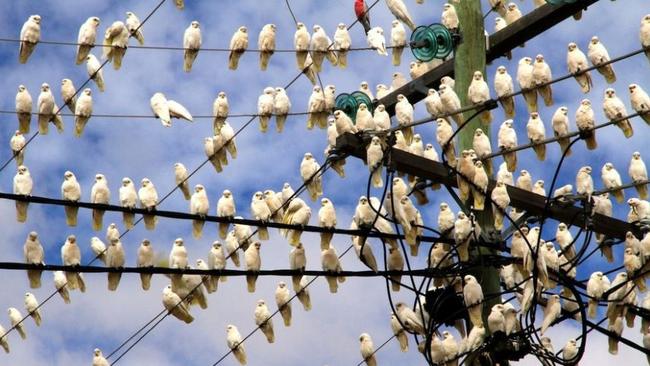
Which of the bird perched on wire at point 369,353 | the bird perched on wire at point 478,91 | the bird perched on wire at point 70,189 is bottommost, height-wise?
the bird perched on wire at point 369,353

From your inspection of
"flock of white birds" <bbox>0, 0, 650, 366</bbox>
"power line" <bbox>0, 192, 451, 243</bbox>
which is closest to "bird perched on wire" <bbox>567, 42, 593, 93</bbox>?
"flock of white birds" <bbox>0, 0, 650, 366</bbox>

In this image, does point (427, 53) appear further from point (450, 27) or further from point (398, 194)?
point (398, 194)

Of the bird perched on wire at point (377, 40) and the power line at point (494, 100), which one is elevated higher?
the bird perched on wire at point (377, 40)

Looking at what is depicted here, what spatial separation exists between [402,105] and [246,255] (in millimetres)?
1918

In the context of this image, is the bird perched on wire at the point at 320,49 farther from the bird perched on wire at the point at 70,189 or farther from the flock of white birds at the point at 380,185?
the bird perched on wire at the point at 70,189

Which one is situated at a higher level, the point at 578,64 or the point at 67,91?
the point at 67,91

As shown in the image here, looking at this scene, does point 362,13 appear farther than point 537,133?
Yes

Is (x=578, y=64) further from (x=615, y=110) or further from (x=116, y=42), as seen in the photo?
(x=116, y=42)

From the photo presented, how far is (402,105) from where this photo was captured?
46.9 feet

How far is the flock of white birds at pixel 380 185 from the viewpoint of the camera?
13367mm

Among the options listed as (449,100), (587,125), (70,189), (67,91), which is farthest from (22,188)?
(587,125)

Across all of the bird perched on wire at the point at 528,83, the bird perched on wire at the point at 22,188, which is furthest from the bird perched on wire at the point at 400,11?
the bird perched on wire at the point at 22,188

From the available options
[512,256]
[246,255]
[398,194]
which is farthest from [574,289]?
[246,255]

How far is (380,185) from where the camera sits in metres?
13.6
